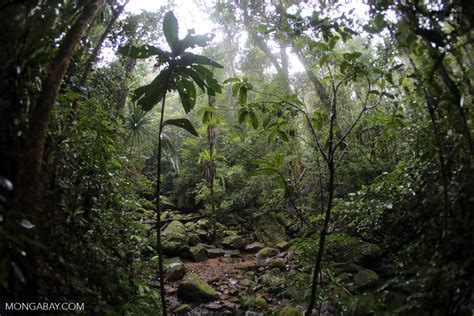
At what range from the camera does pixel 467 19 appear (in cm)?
169

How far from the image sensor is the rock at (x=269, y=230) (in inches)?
295

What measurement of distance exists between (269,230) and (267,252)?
3.67 ft

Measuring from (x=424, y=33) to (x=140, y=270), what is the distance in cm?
309

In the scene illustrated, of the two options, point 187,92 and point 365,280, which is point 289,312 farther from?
point 187,92

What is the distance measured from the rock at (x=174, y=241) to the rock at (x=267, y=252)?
1.82m

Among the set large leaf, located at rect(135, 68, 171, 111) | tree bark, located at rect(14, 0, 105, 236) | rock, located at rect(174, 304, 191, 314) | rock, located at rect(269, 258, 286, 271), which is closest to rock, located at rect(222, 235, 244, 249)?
rock, located at rect(269, 258, 286, 271)

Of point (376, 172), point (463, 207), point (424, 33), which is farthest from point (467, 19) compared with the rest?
point (376, 172)

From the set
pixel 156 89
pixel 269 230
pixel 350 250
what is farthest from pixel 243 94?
pixel 269 230

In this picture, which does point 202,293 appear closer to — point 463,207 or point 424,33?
point 463,207

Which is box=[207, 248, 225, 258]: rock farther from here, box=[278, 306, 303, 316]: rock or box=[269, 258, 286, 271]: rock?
box=[278, 306, 303, 316]: rock

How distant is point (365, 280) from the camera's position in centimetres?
414

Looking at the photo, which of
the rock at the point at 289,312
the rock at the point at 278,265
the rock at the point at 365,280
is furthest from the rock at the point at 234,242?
the rock at the point at 365,280

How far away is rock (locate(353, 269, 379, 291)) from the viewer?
13.3ft

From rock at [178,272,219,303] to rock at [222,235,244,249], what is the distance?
2558 millimetres
